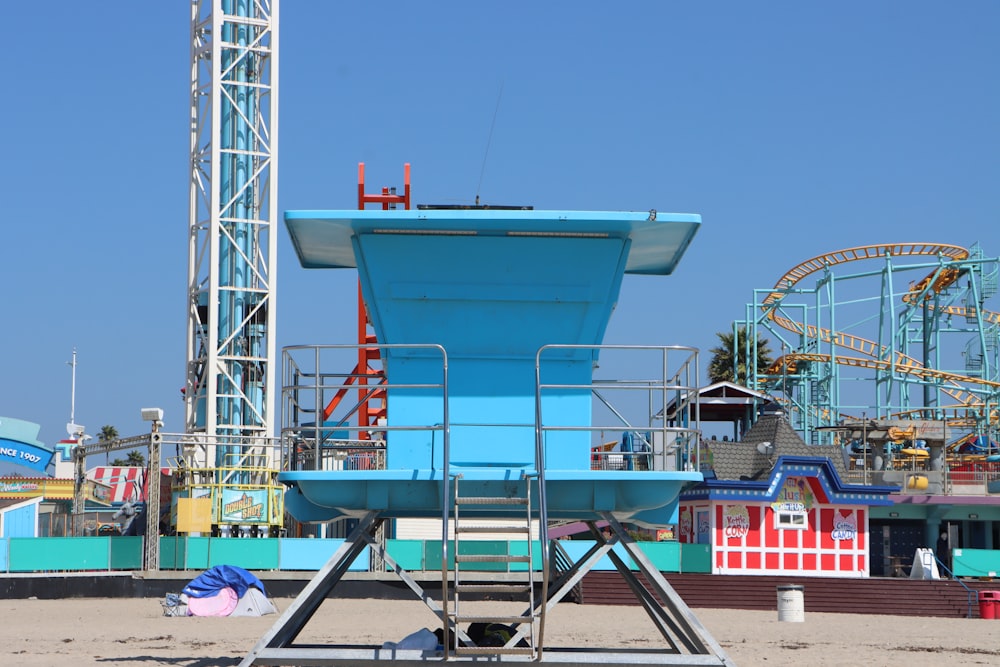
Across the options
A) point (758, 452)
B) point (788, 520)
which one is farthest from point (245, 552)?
point (758, 452)

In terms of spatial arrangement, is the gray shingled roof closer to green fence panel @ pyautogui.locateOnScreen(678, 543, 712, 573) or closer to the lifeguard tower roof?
green fence panel @ pyautogui.locateOnScreen(678, 543, 712, 573)

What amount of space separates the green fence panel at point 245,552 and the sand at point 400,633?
57.5 inches

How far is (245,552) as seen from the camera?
31.4 m

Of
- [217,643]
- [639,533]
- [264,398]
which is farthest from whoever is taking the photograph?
[264,398]

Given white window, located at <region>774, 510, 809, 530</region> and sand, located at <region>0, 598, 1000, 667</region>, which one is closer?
sand, located at <region>0, 598, 1000, 667</region>

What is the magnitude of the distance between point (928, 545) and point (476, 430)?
35781 millimetres

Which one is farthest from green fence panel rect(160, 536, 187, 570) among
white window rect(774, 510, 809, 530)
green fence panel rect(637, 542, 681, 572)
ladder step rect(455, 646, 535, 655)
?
ladder step rect(455, 646, 535, 655)

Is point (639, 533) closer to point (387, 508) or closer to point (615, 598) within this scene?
point (615, 598)

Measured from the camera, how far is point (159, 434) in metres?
31.9

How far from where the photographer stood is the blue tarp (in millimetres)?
25781

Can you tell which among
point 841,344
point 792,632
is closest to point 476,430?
point 792,632

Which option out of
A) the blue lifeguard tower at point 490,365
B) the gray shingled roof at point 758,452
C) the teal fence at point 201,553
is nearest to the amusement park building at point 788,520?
the gray shingled roof at point 758,452

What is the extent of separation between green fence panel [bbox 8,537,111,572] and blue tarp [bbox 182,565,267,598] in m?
5.93

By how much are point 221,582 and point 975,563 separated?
2122 cm
